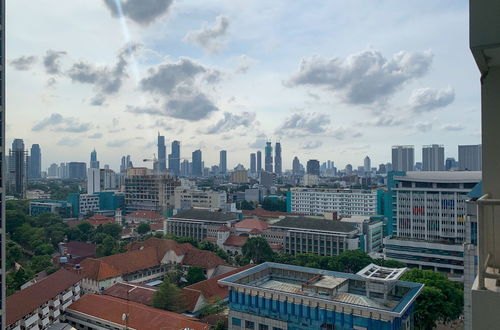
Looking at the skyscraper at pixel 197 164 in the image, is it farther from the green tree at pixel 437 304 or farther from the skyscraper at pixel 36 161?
the green tree at pixel 437 304

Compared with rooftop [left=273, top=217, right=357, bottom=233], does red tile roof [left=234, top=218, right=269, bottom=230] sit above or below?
below

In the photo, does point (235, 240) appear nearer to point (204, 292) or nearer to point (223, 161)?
point (204, 292)

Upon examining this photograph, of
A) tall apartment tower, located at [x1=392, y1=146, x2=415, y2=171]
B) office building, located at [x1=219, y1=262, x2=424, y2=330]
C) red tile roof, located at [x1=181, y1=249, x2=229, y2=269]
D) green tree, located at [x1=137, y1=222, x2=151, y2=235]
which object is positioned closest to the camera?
office building, located at [x1=219, y1=262, x2=424, y2=330]

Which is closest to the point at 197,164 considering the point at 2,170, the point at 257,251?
the point at 257,251

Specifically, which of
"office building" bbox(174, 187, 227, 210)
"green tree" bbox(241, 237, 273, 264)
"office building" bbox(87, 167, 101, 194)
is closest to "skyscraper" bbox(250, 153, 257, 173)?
"office building" bbox(87, 167, 101, 194)

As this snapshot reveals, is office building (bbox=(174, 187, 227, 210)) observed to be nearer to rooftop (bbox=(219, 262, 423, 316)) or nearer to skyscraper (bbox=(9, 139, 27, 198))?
skyscraper (bbox=(9, 139, 27, 198))

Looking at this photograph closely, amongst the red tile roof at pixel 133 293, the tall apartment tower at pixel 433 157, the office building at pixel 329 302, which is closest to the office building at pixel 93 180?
the red tile roof at pixel 133 293
